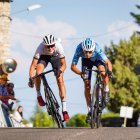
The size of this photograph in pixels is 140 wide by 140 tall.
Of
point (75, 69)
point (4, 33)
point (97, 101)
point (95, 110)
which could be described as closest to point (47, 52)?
point (75, 69)

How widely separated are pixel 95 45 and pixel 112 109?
66.4 m

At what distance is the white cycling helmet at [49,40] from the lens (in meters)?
14.9

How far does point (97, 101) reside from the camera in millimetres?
14906

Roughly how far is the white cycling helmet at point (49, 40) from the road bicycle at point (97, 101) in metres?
1.10

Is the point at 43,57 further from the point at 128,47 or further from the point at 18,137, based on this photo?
the point at 128,47

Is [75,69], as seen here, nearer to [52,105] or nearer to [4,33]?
[52,105]

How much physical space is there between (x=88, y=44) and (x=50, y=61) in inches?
50.3

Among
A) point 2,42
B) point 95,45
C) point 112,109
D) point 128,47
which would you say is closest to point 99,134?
point 95,45

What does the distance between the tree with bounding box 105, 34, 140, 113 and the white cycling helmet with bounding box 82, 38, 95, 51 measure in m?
63.9

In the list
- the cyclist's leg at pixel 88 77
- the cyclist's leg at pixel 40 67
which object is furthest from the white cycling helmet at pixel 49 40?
the cyclist's leg at pixel 88 77

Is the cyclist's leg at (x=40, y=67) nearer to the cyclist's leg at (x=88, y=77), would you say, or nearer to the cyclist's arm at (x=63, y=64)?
the cyclist's arm at (x=63, y=64)

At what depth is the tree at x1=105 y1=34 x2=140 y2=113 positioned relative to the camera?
80.6 m

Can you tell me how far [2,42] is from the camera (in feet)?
145

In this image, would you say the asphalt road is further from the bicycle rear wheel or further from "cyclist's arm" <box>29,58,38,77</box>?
"cyclist's arm" <box>29,58,38,77</box>
